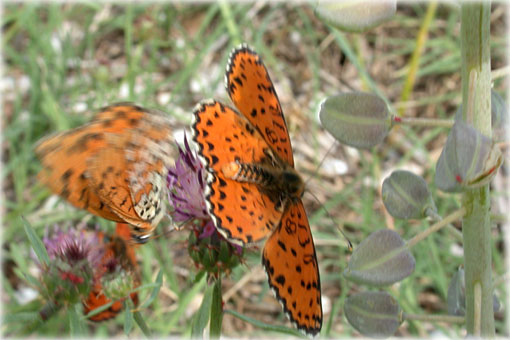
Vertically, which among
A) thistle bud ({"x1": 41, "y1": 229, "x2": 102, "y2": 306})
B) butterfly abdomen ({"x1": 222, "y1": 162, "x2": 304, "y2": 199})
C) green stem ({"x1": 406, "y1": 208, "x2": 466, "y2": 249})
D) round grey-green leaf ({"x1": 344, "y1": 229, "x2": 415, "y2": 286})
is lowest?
thistle bud ({"x1": 41, "y1": 229, "x2": 102, "y2": 306})

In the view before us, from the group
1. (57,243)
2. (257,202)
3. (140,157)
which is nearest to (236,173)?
(257,202)

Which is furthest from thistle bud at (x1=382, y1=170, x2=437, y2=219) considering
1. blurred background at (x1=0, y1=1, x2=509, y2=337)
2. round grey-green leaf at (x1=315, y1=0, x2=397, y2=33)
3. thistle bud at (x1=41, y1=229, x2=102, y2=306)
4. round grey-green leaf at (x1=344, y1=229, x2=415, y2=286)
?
blurred background at (x1=0, y1=1, x2=509, y2=337)

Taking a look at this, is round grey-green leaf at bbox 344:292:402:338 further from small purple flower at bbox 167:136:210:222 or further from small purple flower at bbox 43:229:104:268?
small purple flower at bbox 43:229:104:268

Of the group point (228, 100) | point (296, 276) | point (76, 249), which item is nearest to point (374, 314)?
point (296, 276)

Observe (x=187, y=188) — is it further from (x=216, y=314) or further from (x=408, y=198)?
(x=408, y=198)

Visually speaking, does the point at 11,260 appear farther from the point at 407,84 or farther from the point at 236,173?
the point at 407,84

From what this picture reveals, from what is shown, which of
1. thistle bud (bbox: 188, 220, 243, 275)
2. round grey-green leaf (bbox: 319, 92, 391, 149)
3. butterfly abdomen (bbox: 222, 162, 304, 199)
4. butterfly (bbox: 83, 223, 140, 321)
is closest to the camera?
round grey-green leaf (bbox: 319, 92, 391, 149)

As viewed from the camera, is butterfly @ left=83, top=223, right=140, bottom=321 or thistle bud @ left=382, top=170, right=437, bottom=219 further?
butterfly @ left=83, top=223, right=140, bottom=321
